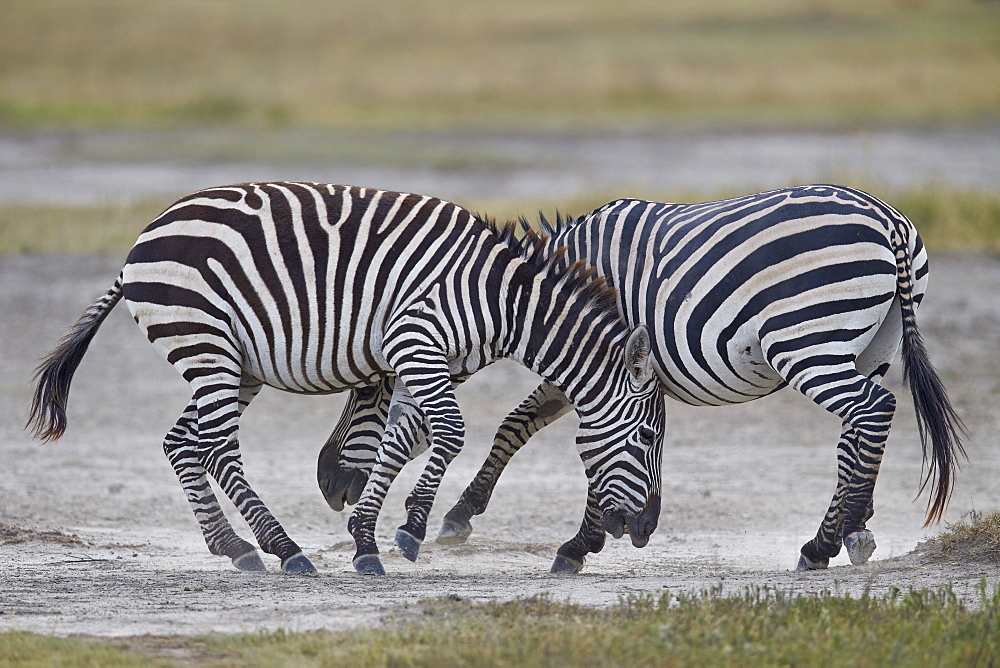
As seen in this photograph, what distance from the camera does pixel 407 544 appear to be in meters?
6.43

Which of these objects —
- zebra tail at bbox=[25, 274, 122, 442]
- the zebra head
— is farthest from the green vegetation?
zebra tail at bbox=[25, 274, 122, 442]

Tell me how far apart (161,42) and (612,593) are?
34.8m

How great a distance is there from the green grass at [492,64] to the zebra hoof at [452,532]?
20.3 m

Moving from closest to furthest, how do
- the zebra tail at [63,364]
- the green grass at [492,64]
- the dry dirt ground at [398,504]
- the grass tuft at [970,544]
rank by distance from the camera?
1. the dry dirt ground at [398,504]
2. the grass tuft at [970,544]
3. the zebra tail at [63,364]
4. the green grass at [492,64]

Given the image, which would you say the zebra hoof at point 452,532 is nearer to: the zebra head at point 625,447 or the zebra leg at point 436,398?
the zebra leg at point 436,398

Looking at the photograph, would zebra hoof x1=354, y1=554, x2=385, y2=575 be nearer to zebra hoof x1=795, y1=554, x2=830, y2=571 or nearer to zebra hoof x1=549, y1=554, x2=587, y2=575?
zebra hoof x1=549, y1=554, x2=587, y2=575

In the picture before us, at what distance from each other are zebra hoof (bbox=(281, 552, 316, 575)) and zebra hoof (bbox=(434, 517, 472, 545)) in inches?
40.0

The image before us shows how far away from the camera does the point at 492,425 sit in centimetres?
981

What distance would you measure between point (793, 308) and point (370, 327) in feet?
6.93

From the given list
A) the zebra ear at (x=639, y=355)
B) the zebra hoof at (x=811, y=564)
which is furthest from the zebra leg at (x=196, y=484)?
the zebra hoof at (x=811, y=564)

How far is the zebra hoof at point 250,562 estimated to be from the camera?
632cm

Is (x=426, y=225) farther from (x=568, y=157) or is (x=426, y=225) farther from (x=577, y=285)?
(x=568, y=157)

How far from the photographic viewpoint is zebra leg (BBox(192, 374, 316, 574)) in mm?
6234

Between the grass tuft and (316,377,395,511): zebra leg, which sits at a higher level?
(316,377,395,511): zebra leg
